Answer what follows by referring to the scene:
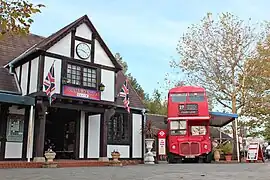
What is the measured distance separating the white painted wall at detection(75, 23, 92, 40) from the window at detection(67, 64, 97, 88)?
5.26 feet

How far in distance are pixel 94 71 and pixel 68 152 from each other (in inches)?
182

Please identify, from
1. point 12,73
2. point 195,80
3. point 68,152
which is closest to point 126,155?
point 68,152

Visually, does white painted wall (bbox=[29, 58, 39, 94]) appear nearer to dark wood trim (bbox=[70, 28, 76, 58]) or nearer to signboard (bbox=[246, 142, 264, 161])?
dark wood trim (bbox=[70, 28, 76, 58])

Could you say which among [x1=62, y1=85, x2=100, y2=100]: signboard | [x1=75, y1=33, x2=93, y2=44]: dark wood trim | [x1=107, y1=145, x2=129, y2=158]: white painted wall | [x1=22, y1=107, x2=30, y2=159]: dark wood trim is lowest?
[x1=107, y1=145, x2=129, y2=158]: white painted wall

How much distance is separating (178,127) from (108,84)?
5.28 m

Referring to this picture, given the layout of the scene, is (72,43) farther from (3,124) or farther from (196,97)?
(196,97)

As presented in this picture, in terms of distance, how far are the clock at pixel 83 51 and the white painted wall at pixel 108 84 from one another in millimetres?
1145

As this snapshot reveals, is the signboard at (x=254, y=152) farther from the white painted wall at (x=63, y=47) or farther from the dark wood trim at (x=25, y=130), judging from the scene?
Answer: the dark wood trim at (x=25, y=130)

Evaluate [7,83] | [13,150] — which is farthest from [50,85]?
[13,150]

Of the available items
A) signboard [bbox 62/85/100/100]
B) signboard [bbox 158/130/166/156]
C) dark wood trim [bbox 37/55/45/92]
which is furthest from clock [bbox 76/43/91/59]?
signboard [bbox 158/130/166/156]

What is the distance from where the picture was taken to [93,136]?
18.9m

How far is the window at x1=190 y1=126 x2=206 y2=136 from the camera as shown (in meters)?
21.0

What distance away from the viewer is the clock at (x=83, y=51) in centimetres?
1746

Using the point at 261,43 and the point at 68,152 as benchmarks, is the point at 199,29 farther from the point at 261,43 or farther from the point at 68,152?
the point at 68,152
